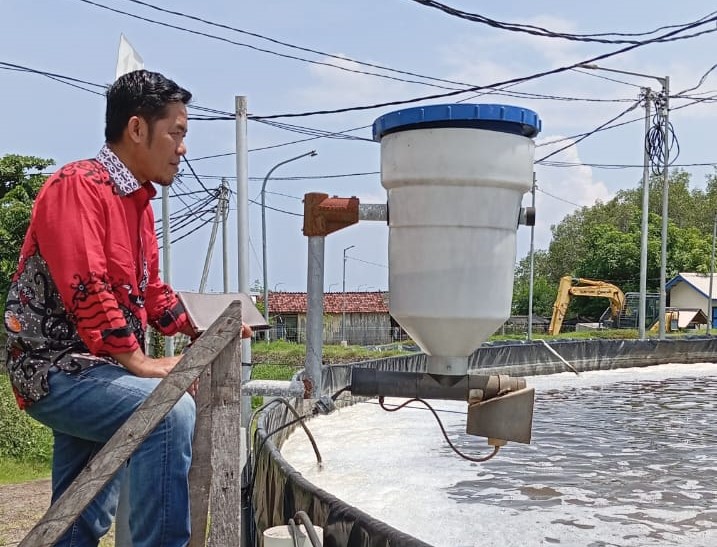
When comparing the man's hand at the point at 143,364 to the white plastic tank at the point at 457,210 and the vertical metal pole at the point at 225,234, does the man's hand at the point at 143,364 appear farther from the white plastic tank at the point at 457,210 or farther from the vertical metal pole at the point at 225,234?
the vertical metal pole at the point at 225,234

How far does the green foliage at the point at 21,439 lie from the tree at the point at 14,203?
379 inches

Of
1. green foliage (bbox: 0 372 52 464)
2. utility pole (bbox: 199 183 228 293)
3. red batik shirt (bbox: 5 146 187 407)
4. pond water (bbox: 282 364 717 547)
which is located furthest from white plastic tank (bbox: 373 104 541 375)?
utility pole (bbox: 199 183 228 293)

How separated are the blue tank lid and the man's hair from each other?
91 cm

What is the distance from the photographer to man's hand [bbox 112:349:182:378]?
199cm

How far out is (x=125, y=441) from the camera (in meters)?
1.81

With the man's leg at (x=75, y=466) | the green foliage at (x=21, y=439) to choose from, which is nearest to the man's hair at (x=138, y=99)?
the man's leg at (x=75, y=466)

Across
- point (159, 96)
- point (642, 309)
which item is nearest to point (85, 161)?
point (159, 96)

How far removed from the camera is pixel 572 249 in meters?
79.0

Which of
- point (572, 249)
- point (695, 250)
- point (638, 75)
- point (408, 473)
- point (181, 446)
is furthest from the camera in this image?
point (572, 249)

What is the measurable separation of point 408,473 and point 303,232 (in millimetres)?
5793

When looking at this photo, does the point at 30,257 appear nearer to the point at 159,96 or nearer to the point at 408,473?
the point at 159,96

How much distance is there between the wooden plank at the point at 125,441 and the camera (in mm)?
1722

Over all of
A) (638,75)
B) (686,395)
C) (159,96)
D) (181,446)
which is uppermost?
(638,75)

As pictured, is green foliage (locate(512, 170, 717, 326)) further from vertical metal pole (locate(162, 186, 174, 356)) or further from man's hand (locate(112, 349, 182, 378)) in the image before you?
man's hand (locate(112, 349, 182, 378))
